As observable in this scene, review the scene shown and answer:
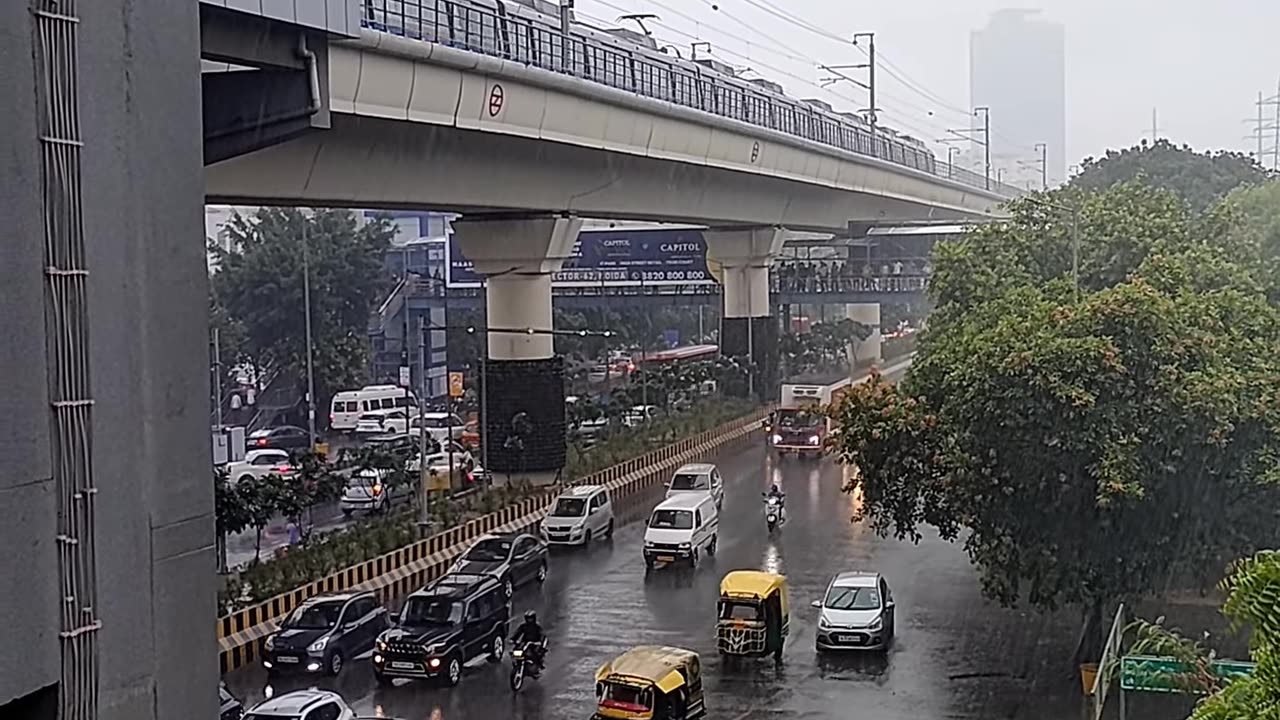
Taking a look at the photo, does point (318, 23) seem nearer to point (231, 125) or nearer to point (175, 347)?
point (231, 125)

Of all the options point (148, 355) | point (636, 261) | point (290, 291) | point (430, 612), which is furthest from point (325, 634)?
point (636, 261)

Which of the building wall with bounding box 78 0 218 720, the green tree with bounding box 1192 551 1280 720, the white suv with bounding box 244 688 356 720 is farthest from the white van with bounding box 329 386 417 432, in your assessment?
the green tree with bounding box 1192 551 1280 720

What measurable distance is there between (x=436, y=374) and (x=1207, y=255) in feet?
79.8

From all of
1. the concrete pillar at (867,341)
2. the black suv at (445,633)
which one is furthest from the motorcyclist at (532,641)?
the concrete pillar at (867,341)

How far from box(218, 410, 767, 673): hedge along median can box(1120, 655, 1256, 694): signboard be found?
5.17 metres

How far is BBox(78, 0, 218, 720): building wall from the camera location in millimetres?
3715

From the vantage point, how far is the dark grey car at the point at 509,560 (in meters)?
13.2

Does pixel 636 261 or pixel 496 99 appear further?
pixel 636 261

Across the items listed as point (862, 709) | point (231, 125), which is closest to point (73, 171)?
point (231, 125)

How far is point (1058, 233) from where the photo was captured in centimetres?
1348

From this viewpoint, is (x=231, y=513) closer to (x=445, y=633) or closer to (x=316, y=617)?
(x=316, y=617)

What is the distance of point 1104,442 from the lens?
938 cm

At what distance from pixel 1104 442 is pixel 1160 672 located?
2154 millimetres

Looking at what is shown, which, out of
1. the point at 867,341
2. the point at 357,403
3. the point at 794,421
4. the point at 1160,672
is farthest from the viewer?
the point at 867,341
